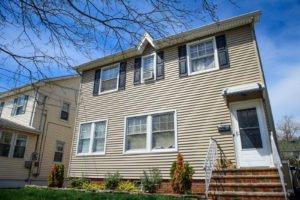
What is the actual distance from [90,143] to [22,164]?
7.03 m

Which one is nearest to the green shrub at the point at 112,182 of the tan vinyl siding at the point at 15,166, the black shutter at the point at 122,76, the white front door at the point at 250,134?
the black shutter at the point at 122,76

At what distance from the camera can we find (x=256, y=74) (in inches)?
349

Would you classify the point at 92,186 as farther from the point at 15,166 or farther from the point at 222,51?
the point at 15,166

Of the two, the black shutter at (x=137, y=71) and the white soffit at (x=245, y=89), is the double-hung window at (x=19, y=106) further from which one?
the white soffit at (x=245, y=89)

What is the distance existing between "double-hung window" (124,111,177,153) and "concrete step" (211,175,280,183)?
8.32 feet

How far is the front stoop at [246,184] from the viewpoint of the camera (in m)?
6.34

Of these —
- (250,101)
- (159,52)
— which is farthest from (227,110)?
(159,52)

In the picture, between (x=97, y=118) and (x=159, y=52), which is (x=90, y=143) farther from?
(x=159, y=52)

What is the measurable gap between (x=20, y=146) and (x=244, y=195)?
14707mm

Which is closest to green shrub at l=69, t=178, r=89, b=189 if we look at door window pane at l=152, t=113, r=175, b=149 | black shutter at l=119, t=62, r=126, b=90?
door window pane at l=152, t=113, r=175, b=149

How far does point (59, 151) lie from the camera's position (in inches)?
734

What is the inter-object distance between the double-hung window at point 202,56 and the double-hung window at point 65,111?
12.5m

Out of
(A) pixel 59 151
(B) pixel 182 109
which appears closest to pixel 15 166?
(A) pixel 59 151

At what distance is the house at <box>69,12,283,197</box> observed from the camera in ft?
27.5
